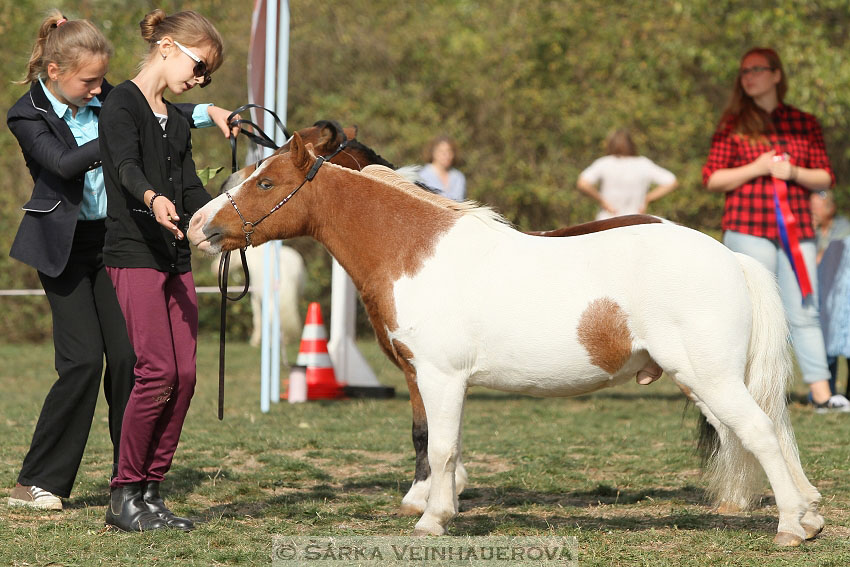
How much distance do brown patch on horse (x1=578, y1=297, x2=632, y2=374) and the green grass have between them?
0.85 m

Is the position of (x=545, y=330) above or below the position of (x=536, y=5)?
below


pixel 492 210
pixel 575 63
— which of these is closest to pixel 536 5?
pixel 575 63

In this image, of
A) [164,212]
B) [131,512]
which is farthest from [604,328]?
[131,512]

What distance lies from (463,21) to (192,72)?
1533 centimetres

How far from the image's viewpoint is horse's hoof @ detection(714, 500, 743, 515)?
5.05 metres

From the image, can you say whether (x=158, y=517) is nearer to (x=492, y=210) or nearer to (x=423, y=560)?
(x=423, y=560)

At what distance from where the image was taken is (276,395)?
9.64m

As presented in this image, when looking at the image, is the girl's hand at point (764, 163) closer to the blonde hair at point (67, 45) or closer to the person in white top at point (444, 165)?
the person in white top at point (444, 165)

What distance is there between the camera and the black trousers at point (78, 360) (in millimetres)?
5234

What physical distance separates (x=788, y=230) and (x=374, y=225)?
4.22m

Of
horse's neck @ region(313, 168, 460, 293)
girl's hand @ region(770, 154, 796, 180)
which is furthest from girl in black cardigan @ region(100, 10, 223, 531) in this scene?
girl's hand @ region(770, 154, 796, 180)

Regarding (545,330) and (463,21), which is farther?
(463,21)

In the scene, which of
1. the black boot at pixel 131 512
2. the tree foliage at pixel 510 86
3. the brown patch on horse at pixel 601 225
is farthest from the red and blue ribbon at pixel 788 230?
the tree foliage at pixel 510 86

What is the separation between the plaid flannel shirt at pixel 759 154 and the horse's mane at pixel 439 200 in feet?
11.5
